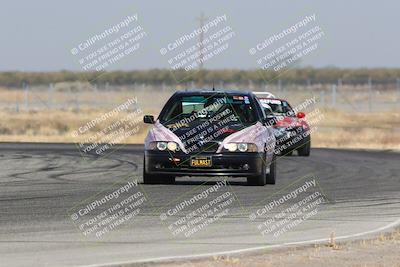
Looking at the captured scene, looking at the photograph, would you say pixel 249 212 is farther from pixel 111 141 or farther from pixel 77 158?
pixel 111 141

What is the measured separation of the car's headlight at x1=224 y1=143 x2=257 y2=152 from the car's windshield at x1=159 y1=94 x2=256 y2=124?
2.37ft

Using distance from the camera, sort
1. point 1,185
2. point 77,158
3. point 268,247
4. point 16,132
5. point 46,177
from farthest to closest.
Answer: point 16,132
point 77,158
point 46,177
point 1,185
point 268,247

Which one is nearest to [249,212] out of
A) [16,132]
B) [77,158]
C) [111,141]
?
[77,158]

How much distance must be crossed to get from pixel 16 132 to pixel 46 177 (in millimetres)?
24186

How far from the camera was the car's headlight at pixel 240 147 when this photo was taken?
17.9m

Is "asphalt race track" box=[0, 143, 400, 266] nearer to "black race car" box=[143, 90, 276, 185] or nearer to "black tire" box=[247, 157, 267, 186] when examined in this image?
"black tire" box=[247, 157, 267, 186]

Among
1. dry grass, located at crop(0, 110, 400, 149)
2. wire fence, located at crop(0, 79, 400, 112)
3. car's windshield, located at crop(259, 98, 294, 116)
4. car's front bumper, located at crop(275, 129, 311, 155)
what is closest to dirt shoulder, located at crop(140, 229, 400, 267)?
car's front bumper, located at crop(275, 129, 311, 155)

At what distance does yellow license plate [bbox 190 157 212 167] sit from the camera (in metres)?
17.8

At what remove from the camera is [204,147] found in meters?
17.8

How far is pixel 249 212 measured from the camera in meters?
14.6

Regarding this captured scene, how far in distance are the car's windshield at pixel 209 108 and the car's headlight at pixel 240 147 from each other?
724 millimetres

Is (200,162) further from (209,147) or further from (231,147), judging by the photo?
(231,147)

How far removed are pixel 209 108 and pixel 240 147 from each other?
1.13 m

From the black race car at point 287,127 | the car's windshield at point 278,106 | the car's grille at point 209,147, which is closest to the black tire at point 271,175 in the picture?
the car's grille at point 209,147
